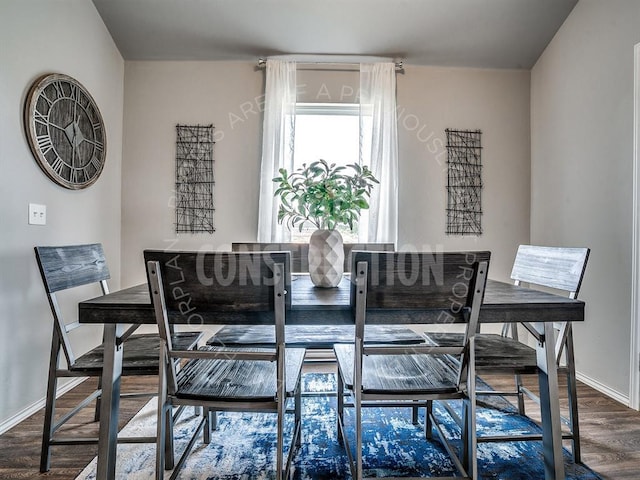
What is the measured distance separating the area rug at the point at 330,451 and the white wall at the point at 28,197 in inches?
27.4

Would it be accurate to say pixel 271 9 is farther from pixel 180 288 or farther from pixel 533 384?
pixel 533 384

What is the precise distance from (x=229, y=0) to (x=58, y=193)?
70.0 inches

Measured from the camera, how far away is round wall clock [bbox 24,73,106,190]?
205cm

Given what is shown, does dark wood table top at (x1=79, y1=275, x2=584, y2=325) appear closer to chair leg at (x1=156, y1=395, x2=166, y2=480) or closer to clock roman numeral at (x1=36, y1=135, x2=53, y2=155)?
chair leg at (x1=156, y1=395, x2=166, y2=480)

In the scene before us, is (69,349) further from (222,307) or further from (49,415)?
(222,307)

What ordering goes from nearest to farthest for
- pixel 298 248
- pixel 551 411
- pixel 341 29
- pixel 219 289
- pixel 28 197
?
pixel 219 289
pixel 551 411
pixel 28 197
pixel 298 248
pixel 341 29

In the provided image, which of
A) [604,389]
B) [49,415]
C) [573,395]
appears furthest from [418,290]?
[604,389]

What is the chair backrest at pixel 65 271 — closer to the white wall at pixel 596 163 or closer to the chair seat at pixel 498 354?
the chair seat at pixel 498 354

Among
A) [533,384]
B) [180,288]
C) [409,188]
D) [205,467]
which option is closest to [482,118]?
[409,188]

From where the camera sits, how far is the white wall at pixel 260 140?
120 inches

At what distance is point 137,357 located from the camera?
157 cm

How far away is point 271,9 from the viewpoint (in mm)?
2682

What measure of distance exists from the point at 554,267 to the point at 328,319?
1.17 metres

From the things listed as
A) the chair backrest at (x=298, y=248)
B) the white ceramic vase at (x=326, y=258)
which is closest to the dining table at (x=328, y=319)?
the white ceramic vase at (x=326, y=258)
